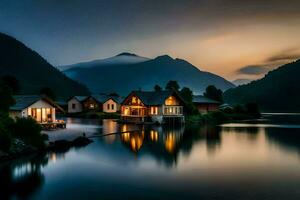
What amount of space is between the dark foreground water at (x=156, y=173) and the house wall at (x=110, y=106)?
63466mm

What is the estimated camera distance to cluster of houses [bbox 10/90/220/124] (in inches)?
1897

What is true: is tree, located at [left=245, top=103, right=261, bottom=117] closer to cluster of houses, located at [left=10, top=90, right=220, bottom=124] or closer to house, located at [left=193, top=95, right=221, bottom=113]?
cluster of houses, located at [left=10, top=90, right=220, bottom=124]

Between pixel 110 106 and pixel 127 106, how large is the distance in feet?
81.6

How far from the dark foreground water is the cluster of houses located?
499 inches

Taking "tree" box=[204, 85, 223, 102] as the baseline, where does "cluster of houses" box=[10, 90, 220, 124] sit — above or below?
below

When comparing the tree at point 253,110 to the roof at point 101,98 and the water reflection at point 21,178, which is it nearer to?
the roof at point 101,98

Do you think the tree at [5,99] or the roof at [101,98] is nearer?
the tree at [5,99]

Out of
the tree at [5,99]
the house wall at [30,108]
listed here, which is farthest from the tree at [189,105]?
the tree at [5,99]

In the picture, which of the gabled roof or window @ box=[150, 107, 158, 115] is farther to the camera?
window @ box=[150, 107, 158, 115]

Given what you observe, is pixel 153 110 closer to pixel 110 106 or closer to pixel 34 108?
pixel 110 106

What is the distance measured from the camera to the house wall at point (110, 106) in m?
104

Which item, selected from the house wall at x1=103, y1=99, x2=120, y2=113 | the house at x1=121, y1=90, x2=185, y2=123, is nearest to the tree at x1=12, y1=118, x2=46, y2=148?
the house at x1=121, y1=90, x2=185, y2=123

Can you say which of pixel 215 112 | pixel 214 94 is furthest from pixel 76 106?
pixel 214 94

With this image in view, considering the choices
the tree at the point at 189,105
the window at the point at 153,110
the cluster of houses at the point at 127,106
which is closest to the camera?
the cluster of houses at the point at 127,106
